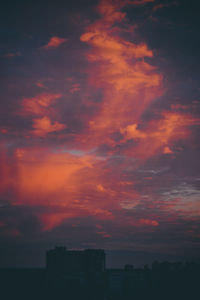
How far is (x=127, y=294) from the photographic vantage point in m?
186

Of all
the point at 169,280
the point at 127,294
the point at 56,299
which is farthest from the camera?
the point at 169,280

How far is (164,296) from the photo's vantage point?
185 m

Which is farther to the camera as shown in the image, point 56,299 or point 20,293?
point 20,293

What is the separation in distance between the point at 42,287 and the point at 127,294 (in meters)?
45.5

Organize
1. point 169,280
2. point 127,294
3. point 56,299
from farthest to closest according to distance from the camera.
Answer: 1. point 169,280
2. point 127,294
3. point 56,299

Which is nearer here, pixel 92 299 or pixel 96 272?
pixel 92 299

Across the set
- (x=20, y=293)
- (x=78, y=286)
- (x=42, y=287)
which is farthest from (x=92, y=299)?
(x=20, y=293)

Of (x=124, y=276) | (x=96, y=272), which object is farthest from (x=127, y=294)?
(x=96, y=272)

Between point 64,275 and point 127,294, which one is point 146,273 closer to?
point 127,294

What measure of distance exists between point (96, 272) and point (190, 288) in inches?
2060

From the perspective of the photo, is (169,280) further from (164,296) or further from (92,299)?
(92,299)

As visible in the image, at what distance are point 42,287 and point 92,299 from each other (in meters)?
31.2

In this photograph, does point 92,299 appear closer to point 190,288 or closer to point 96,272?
point 96,272

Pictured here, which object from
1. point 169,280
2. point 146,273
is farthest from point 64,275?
point 169,280
